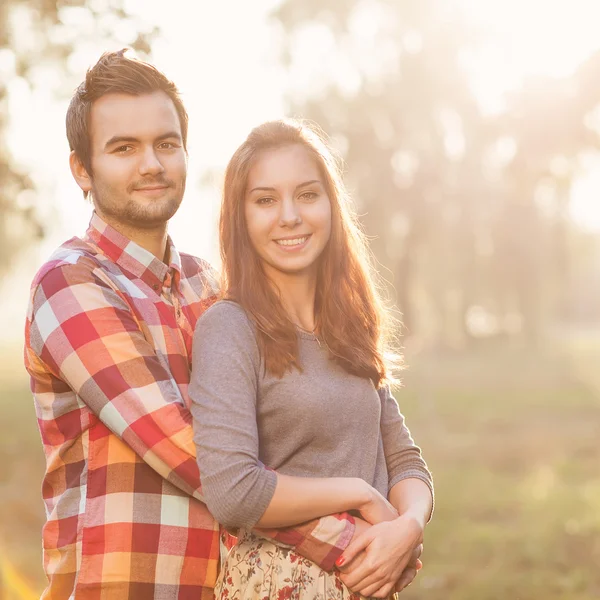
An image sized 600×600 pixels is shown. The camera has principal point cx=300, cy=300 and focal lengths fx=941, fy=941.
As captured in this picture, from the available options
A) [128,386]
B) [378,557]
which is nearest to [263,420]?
[128,386]

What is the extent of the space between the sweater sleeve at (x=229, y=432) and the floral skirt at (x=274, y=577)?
0.19m

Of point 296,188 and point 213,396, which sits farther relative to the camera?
point 296,188

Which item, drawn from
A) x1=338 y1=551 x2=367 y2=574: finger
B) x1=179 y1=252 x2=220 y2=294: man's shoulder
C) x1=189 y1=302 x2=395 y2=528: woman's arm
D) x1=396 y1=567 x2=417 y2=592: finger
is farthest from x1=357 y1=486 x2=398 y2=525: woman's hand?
x1=179 y1=252 x2=220 y2=294: man's shoulder

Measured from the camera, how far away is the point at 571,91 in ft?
21.9

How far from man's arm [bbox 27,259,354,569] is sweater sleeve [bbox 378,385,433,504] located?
46 centimetres

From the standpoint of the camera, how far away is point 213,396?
2.57 m

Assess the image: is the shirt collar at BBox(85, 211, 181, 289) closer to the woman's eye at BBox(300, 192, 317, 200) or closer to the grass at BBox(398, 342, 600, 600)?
the woman's eye at BBox(300, 192, 317, 200)

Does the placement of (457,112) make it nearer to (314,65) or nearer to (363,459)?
(314,65)

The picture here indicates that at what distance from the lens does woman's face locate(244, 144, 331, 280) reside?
2.90 metres

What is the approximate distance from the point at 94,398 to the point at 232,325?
0.44 metres

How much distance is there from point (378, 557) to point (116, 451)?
81 cm

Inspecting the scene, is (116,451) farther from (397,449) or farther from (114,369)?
(397,449)

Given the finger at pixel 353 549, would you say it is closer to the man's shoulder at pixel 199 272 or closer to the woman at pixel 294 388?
the woman at pixel 294 388

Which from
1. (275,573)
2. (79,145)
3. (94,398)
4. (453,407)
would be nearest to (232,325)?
(94,398)
